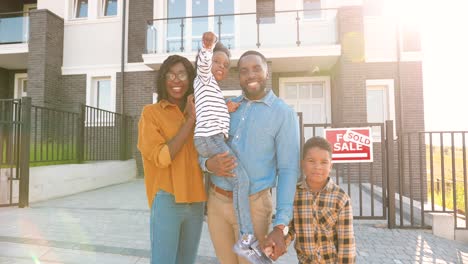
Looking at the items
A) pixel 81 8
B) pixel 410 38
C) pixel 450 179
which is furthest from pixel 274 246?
pixel 450 179

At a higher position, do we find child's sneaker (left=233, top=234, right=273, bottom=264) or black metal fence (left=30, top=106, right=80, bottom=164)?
black metal fence (left=30, top=106, right=80, bottom=164)

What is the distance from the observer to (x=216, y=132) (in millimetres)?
1669

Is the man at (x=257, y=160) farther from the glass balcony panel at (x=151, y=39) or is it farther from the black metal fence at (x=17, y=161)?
the glass balcony panel at (x=151, y=39)

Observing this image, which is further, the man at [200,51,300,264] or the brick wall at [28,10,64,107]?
the brick wall at [28,10,64,107]

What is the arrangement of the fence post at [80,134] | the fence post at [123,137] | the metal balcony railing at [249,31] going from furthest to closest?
the fence post at [123,137], the metal balcony railing at [249,31], the fence post at [80,134]

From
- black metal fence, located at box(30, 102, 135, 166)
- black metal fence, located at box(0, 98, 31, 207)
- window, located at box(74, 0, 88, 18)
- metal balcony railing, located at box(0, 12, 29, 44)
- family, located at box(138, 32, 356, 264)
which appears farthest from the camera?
window, located at box(74, 0, 88, 18)

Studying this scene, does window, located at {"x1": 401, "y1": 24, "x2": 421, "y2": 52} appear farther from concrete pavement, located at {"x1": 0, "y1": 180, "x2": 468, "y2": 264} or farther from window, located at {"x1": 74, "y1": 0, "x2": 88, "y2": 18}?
window, located at {"x1": 74, "y1": 0, "x2": 88, "y2": 18}

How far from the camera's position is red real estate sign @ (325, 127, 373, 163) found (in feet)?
15.6

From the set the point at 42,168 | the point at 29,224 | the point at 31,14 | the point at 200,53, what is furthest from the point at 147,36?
the point at 200,53

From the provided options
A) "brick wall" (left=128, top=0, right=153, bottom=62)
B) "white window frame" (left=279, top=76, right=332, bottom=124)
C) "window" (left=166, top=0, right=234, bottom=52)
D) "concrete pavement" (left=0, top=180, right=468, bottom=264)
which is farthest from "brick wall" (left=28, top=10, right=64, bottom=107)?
"white window frame" (left=279, top=76, right=332, bottom=124)

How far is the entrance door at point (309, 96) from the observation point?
1119 cm

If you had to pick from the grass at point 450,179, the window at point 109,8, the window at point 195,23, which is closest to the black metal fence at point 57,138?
the window at point 195,23

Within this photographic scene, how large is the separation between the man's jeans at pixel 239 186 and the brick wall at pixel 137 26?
10.7 metres

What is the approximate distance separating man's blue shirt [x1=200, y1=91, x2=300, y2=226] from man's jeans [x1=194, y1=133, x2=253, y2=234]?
51 millimetres
